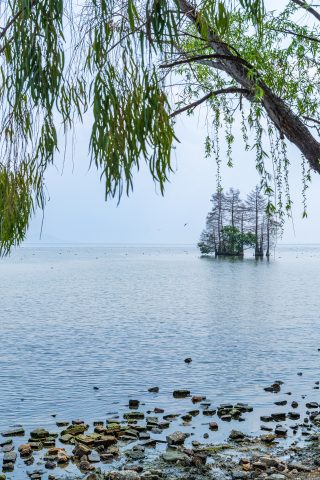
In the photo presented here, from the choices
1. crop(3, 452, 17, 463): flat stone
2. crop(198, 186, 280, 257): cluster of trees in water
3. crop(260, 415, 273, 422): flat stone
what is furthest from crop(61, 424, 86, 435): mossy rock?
crop(198, 186, 280, 257): cluster of trees in water

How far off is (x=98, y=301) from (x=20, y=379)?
58.8 feet

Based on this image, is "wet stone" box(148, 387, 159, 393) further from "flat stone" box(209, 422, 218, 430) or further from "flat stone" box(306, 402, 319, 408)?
"flat stone" box(306, 402, 319, 408)

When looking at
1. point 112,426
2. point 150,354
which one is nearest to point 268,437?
point 112,426

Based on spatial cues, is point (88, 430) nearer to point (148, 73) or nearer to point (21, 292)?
point (148, 73)

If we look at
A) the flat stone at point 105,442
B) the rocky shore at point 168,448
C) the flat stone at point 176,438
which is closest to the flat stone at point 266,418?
the rocky shore at point 168,448

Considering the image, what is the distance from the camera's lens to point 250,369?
12617 millimetres

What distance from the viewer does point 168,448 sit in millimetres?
6926

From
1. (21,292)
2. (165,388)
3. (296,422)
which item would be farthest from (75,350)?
(21,292)

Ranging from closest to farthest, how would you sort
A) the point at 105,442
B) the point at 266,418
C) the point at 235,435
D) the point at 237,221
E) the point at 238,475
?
the point at 238,475 < the point at 105,442 < the point at 235,435 < the point at 266,418 < the point at 237,221

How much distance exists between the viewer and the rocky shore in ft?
19.4

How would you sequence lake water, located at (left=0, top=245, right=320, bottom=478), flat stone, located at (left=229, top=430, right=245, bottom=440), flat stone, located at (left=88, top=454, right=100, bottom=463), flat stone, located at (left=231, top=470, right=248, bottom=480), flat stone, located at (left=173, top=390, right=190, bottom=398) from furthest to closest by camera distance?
flat stone, located at (left=173, top=390, right=190, bottom=398), lake water, located at (left=0, top=245, right=320, bottom=478), flat stone, located at (left=229, top=430, right=245, bottom=440), flat stone, located at (left=88, top=454, right=100, bottom=463), flat stone, located at (left=231, top=470, right=248, bottom=480)

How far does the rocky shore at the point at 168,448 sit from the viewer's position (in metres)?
5.91

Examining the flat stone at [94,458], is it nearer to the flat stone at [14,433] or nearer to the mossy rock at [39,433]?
the mossy rock at [39,433]

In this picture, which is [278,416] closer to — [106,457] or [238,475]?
[238,475]
